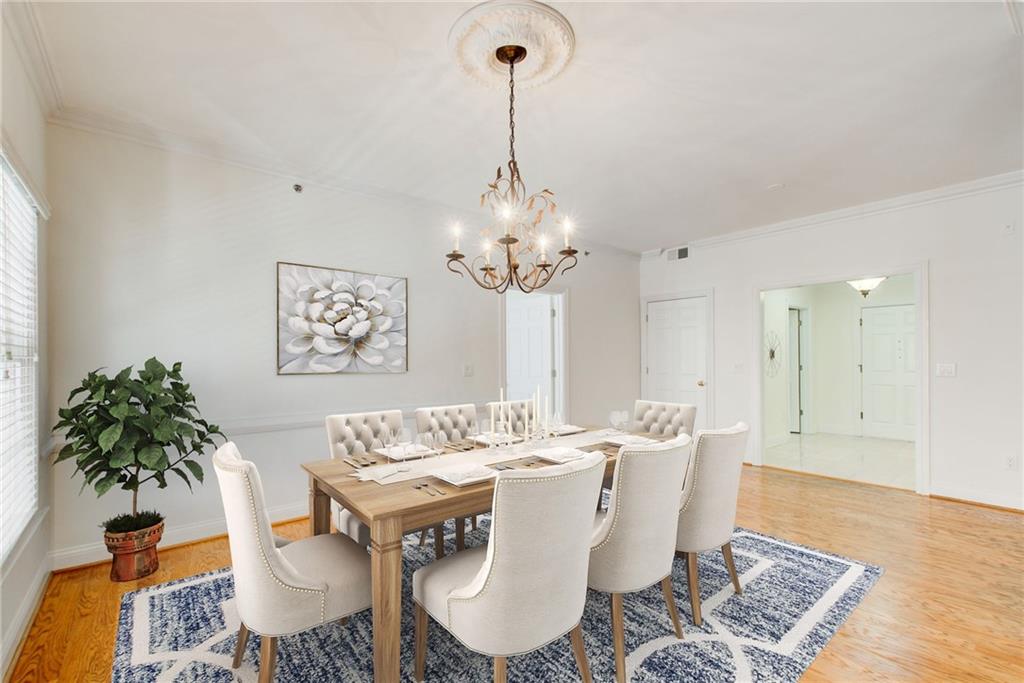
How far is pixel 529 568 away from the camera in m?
1.48

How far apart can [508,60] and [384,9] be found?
0.55 metres

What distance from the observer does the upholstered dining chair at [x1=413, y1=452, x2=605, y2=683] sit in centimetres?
144

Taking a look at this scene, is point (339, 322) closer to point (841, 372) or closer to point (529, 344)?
point (529, 344)

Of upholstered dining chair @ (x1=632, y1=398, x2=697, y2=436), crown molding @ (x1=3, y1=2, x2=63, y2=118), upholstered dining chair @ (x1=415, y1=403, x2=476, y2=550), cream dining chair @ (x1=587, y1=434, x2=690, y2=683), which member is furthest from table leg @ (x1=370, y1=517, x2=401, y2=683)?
crown molding @ (x1=3, y1=2, x2=63, y2=118)

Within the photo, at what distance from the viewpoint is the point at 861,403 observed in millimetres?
7016

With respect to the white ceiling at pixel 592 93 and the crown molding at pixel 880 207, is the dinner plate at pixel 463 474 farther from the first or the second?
the crown molding at pixel 880 207

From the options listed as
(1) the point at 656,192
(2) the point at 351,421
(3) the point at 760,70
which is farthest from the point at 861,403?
(2) the point at 351,421

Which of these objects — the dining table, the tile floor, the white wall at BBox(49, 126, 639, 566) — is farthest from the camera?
the tile floor

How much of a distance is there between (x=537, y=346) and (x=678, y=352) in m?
1.78

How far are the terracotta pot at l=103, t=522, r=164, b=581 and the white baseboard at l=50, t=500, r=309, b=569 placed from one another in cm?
25

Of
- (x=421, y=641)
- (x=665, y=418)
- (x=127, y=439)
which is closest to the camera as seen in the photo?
(x=421, y=641)

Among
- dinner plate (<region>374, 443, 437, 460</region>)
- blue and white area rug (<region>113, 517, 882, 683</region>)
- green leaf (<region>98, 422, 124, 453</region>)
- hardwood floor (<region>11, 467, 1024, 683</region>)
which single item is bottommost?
hardwood floor (<region>11, 467, 1024, 683</region>)

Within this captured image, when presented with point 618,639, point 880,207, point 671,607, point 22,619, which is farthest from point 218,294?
point 880,207

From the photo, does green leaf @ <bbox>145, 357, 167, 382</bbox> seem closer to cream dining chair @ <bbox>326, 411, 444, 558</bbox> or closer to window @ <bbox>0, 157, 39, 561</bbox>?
window @ <bbox>0, 157, 39, 561</bbox>
